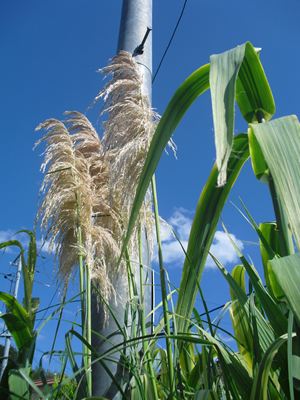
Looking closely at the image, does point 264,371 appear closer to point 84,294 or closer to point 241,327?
point 241,327

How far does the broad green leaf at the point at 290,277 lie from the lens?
2.56ft

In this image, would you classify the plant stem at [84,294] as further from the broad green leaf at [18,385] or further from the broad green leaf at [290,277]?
the broad green leaf at [290,277]

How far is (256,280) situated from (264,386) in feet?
0.78

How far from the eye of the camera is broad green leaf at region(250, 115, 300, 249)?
0.76 m

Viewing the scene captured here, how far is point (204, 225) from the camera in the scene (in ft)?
4.04

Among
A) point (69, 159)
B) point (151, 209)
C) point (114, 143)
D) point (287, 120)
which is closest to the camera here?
point (287, 120)

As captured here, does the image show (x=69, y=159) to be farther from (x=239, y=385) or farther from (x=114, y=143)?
(x=239, y=385)

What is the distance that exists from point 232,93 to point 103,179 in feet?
4.21

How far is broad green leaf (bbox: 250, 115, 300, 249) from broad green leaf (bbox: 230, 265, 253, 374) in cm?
42

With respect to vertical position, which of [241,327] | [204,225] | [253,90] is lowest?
[241,327]

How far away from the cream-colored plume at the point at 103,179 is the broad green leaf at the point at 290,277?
84 centimetres

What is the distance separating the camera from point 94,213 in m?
1.95

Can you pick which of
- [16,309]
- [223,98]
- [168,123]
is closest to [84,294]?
[16,309]

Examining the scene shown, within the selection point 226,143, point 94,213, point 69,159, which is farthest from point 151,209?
point 226,143
